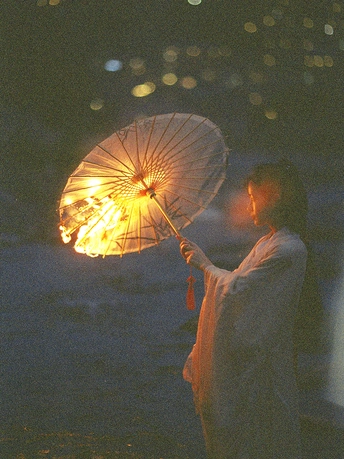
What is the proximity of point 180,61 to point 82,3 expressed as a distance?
1.05 metres

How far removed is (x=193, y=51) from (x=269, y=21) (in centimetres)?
77

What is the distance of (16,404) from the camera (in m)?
3.82

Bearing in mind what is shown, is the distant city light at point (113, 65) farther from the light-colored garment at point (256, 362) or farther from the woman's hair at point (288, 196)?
the light-colored garment at point (256, 362)

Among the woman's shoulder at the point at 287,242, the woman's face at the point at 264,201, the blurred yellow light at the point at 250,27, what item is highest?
the blurred yellow light at the point at 250,27

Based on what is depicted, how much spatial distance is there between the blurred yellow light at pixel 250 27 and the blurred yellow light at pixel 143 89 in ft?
3.46

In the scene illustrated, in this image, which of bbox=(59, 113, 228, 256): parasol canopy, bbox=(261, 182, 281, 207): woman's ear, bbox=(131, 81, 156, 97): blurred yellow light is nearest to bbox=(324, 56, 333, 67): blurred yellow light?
bbox=(131, 81, 156, 97): blurred yellow light

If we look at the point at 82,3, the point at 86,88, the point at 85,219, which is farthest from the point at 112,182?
the point at 82,3

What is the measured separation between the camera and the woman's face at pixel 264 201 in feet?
6.27

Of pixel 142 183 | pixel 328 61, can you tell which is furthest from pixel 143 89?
pixel 142 183

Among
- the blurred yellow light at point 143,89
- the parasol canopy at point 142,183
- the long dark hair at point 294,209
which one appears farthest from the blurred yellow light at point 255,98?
the long dark hair at point 294,209

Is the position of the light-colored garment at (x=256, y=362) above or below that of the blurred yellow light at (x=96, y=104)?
below

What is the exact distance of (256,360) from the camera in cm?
177

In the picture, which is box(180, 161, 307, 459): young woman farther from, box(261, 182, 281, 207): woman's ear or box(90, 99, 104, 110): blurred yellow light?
box(90, 99, 104, 110): blurred yellow light

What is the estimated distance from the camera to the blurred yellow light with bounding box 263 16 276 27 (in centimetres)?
380
